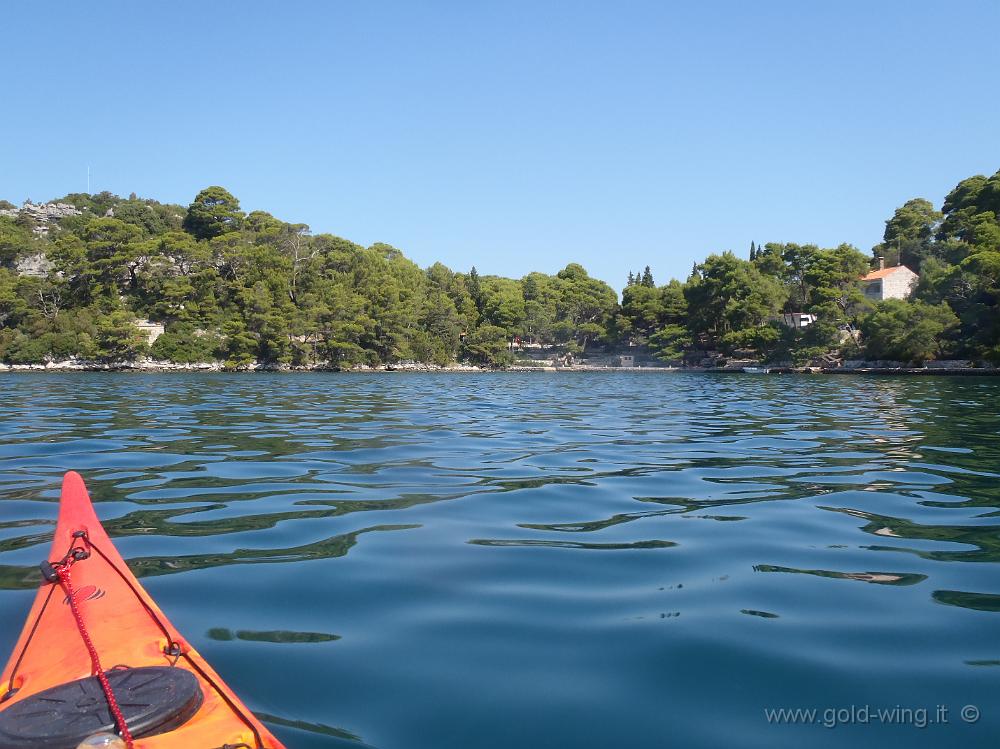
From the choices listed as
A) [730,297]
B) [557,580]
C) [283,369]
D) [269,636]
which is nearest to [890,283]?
[730,297]

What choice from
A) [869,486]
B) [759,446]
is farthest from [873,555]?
[759,446]

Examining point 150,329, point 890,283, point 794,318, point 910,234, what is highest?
point 910,234

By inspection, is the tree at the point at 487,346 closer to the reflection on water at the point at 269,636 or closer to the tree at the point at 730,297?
the tree at the point at 730,297

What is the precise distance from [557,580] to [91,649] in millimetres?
2195

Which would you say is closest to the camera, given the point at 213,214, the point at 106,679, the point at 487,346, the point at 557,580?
the point at 106,679

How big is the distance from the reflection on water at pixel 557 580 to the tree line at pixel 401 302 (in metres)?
37.9

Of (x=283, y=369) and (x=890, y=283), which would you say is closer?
(x=890, y=283)

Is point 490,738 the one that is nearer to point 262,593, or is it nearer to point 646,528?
point 262,593

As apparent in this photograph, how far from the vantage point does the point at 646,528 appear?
4773mm

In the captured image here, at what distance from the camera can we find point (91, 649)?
2182 mm

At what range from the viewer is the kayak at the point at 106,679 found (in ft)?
5.97

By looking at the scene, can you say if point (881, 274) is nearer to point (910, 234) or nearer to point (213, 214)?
point (910, 234)

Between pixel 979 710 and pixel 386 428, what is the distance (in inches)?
373

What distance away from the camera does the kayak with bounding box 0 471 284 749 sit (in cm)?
182
